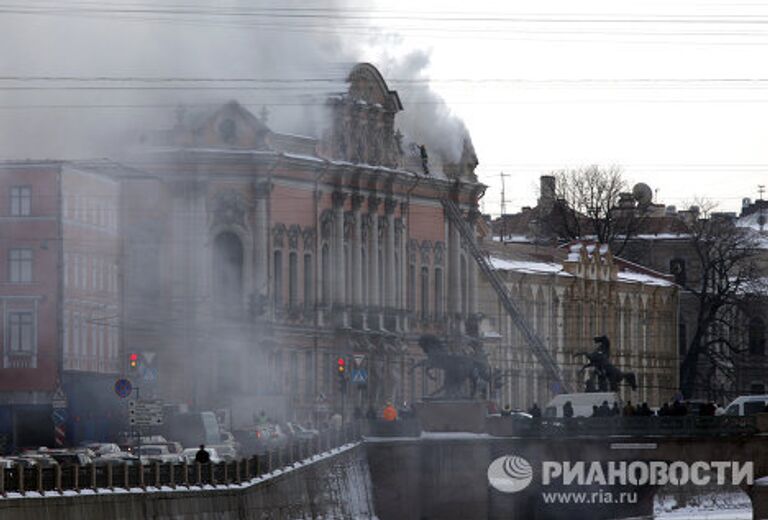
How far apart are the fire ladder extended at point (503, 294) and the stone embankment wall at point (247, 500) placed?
139 ft

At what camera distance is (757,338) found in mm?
175250

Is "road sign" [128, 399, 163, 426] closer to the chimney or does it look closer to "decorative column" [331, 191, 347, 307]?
"decorative column" [331, 191, 347, 307]

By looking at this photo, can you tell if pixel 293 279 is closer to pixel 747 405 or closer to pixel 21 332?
pixel 747 405

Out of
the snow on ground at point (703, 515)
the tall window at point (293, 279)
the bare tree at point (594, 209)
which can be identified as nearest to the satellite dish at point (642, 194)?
the bare tree at point (594, 209)

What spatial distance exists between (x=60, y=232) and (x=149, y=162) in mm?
17942

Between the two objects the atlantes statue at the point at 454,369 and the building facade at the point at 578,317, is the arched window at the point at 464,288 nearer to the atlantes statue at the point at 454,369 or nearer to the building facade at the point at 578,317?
the building facade at the point at 578,317

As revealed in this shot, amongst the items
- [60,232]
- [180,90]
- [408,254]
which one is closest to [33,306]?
[60,232]

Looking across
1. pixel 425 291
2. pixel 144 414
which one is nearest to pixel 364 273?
pixel 425 291

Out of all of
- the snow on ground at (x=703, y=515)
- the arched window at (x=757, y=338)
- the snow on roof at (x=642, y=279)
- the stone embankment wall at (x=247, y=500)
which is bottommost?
the snow on ground at (x=703, y=515)

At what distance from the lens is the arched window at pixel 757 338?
562 feet

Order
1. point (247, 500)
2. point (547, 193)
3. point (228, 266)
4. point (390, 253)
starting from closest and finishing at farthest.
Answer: point (247, 500) → point (228, 266) → point (390, 253) → point (547, 193)

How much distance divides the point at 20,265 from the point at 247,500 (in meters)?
33.3

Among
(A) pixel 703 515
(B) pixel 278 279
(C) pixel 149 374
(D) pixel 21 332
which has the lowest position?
(A) pixel 703 515

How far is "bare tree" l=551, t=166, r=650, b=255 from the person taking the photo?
16912 centimetres
